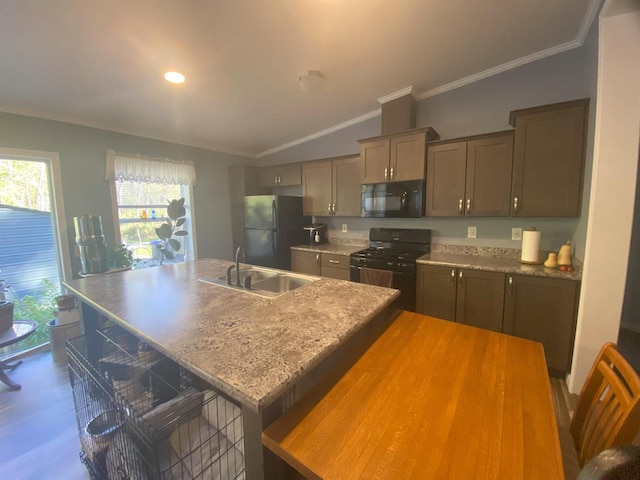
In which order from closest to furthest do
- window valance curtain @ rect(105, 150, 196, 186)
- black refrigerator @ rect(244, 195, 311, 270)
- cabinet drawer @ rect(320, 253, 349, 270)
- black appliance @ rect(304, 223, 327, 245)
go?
window valance curtain @ rect(105, 150, 196, 186) → cabinet drawer @ rect(320, 253, 349, 270) → black refrigerator @ rect(244, 195, 311, 270) → black appliance @ rect(304, 223, 327, 245)

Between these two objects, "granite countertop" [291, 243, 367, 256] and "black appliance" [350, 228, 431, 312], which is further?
"granite countertop" [291, 243, 367, 256]

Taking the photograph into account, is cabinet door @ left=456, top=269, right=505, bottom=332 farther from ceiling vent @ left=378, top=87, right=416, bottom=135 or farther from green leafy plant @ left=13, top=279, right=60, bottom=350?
green leafy plant @ left=13, top=279, right=60, bottom=350

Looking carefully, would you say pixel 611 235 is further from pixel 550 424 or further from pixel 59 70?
pixel 59 70

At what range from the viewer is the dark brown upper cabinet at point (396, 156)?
280 centimetres

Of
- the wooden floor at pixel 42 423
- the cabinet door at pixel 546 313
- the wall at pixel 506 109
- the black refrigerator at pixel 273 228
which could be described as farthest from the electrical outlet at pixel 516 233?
the black refrigerator at pixel 273 228

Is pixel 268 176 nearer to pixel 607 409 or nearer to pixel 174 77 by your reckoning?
pixel 174 77

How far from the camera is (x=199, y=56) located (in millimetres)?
2025

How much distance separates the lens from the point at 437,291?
2553mm

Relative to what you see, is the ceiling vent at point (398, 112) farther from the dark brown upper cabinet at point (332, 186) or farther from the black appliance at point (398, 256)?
the black appliance at point (398, 256)

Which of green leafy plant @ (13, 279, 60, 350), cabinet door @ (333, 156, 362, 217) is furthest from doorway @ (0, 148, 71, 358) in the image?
cabinet door @ (333, 156, 362, 217)

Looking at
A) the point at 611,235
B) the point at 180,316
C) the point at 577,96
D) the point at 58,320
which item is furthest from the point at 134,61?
the point at 577,96

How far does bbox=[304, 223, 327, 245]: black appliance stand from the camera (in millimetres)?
3801

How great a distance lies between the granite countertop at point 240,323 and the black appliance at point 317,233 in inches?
80.3

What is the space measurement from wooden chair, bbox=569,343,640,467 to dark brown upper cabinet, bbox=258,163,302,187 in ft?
11.3
